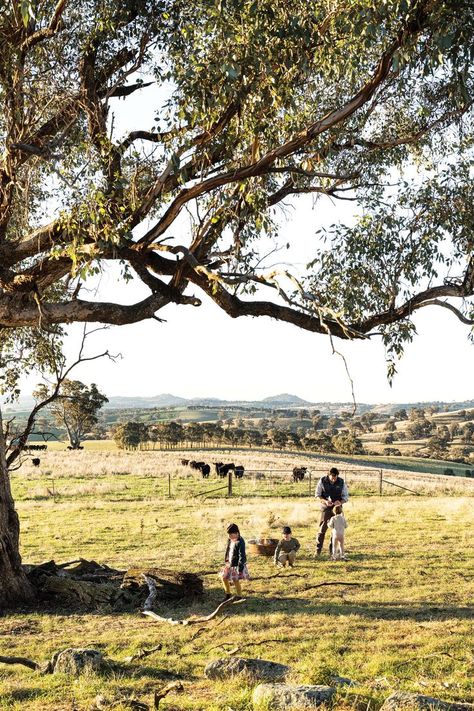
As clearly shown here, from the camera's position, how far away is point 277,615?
415 inches

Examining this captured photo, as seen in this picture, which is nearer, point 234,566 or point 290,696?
point 290,696

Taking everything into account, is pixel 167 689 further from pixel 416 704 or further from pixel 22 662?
pixel 416 704

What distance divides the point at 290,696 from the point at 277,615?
161 inches

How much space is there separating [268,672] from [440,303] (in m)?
6.30

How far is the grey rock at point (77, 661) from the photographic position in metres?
7.87

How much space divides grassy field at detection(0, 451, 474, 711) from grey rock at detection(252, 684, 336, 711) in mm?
148

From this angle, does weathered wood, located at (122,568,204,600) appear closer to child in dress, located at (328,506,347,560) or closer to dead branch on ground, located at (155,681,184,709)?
child in dress, located at (328,506,347,560)

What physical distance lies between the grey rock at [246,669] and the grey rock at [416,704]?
4.67 ft

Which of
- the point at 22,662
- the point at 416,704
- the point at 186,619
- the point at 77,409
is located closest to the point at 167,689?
the point at 22,662

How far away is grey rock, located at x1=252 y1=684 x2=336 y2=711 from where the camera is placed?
6426 mm

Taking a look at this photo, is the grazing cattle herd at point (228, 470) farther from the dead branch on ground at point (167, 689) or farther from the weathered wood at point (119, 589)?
the dead branch on ground at point (167, 689)

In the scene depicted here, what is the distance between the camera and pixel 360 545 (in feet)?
56.1

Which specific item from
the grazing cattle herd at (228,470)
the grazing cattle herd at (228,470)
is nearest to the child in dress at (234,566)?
the grazing cattle herd at (228,470)

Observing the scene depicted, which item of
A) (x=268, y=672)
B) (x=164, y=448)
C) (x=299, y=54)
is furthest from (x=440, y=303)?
(x=164, y=448)
